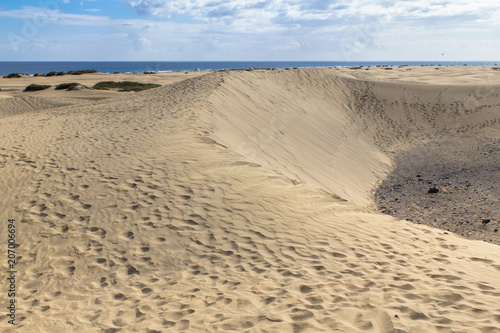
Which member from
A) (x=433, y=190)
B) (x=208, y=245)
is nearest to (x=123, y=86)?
(x=433, y=190)

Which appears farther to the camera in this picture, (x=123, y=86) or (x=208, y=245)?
(x=123, y=86)

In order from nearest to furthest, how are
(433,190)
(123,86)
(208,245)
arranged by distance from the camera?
(208,245)
(433,190)
(123,86)

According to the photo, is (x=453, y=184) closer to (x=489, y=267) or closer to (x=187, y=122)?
(x=489, y=267)

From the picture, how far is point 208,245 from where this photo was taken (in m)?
5.45

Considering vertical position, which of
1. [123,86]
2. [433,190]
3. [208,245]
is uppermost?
[123,86]

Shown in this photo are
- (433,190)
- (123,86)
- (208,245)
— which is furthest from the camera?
(123,86)

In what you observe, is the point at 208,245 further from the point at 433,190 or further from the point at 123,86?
the point at 123,86

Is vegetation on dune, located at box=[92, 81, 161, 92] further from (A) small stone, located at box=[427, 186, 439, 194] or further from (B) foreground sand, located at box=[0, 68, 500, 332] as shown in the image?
(A) small stone, located at box=[427, 186, 439, 194]

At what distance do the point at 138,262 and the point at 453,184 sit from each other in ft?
33.5

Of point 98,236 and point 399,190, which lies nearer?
point 98,236

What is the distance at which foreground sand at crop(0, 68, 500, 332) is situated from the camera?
3.88 meters

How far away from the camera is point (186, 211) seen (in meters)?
6.19

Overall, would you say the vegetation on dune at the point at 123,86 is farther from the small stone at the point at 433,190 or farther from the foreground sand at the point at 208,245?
the small stone at the point at 433,190

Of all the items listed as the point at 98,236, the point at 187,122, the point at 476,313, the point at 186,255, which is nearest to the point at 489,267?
the point at 476,313
